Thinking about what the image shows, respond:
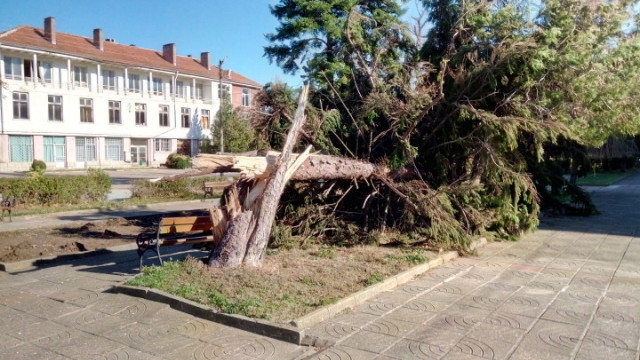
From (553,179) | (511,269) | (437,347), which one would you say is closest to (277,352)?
(437,347)

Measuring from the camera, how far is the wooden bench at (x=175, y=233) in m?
7.34

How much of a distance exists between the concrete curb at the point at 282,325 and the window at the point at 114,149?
43.1m

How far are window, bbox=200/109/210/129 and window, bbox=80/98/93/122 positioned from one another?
12.6 meters

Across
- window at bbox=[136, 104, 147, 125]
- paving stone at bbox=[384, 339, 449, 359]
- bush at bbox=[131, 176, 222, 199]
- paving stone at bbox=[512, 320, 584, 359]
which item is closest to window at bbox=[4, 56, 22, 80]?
window at bbox=[136, 104, 147, 125]

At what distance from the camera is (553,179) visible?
14.2 metres

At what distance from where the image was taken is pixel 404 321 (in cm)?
520

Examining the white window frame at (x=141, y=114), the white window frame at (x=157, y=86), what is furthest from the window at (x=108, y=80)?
the white window frame at (x=157, y=86)

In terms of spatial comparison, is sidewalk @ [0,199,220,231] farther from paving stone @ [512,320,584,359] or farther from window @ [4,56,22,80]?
window @ [4,56,22,80]

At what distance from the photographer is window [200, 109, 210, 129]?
54469 mm

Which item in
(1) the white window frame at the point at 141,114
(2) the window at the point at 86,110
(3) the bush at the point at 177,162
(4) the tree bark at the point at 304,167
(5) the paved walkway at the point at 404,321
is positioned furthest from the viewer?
(1) the white window frame at the point at 141,114

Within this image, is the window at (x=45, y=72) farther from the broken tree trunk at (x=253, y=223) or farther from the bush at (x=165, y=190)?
the broken tree trunk at (x=253, y=223)

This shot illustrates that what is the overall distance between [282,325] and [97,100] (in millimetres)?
44773

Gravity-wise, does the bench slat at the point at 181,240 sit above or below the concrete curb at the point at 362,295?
above

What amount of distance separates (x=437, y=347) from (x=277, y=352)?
1433 millimetres
